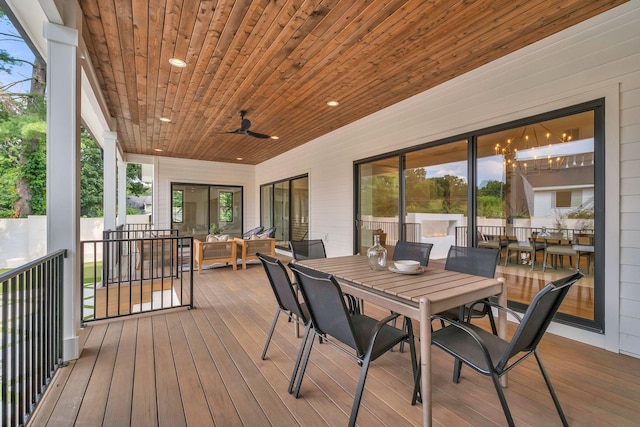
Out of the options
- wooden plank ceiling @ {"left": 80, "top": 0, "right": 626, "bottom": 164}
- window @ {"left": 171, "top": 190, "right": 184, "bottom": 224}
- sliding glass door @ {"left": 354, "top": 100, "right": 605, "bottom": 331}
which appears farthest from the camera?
window @ {"left": 171, "top": 190, "right": 184, "bottom": 224}

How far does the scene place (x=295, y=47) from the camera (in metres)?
2.88

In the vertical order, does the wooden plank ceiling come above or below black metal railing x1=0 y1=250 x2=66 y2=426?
above

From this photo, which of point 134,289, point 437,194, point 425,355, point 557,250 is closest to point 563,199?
point 557,250

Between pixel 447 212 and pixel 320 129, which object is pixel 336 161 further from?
pixel 447 212

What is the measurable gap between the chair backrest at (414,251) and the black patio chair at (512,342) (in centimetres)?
107

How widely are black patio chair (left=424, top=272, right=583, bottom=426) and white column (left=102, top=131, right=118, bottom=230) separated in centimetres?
591

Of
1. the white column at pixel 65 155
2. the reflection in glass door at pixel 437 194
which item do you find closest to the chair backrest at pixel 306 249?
the reflection in glass door at pixel 437 194

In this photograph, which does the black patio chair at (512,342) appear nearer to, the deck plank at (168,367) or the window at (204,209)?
the deck plank at (168,367)

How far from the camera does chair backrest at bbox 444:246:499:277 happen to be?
2.40 meters

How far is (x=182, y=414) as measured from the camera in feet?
5.68

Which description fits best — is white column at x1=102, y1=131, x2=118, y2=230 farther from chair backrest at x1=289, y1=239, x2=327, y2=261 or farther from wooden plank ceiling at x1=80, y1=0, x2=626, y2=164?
chair backrest at x1=289, y1=239, x2=327, y2=261

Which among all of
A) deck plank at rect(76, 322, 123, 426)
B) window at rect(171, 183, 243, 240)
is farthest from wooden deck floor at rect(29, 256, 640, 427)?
window at rect(171, 183, 243, 240)

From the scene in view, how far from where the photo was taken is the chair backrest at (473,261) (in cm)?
240

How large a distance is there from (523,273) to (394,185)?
7.19ft
